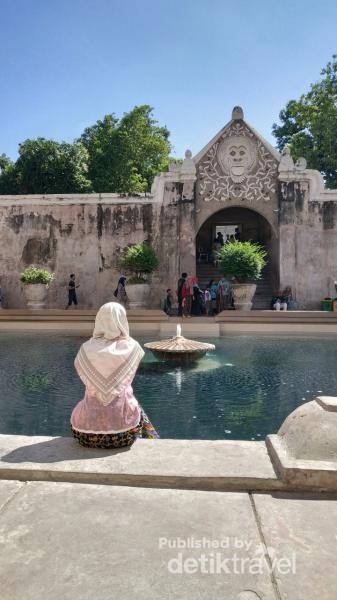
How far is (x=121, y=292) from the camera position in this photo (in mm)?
13234

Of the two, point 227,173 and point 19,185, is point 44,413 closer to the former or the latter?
point 227,173

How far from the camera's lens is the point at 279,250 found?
1378 cm

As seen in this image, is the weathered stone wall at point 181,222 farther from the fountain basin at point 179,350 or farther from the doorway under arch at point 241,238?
the fountain basin at point 179,350

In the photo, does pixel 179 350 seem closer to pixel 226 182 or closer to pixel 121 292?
pixel 121 292

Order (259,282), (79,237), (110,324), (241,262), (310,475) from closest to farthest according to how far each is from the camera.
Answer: (310,475) < (110,324) < (241,262) < (79,237) < (259,282)

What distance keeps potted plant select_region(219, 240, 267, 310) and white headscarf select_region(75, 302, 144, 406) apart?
8939mm

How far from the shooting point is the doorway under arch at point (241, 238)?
1455 cm

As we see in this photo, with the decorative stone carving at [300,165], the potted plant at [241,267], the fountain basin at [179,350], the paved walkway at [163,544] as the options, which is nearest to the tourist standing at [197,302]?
the potted plant at [241,267]

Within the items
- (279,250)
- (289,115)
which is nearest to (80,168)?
(279,250)

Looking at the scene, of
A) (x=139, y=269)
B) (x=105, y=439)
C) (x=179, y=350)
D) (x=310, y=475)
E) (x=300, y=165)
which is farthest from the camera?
(x=300, y=165)

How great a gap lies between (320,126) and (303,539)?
20417 millimetres

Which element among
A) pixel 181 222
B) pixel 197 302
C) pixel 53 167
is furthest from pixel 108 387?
pixel 53 167

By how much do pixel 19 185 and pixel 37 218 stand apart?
729 centimetres

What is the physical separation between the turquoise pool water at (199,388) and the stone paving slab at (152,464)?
110 cm
